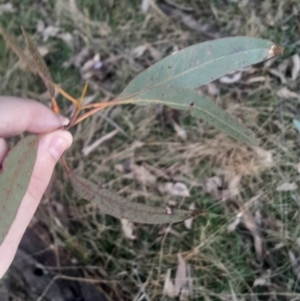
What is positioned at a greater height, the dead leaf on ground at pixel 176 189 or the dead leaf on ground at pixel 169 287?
the dead leaf on ground at pixel 176 189

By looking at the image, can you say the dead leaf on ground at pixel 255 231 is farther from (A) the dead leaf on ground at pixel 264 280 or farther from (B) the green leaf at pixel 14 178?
(B) the green leaf at pixel 14 178

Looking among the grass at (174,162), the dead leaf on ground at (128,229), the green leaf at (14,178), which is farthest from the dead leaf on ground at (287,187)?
the green leaf at (14,178)

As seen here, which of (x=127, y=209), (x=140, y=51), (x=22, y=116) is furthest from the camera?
(x=140, y=51)

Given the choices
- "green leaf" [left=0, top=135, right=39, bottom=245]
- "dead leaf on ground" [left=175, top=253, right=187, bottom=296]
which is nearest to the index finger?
"green leaf" [left=0, top=135, right=39, bottom=245]

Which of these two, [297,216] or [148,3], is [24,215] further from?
[148,3]

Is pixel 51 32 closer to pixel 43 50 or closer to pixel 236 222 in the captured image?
pixel 43 50

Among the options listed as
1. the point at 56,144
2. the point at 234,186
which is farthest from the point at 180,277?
the point at 56,144
